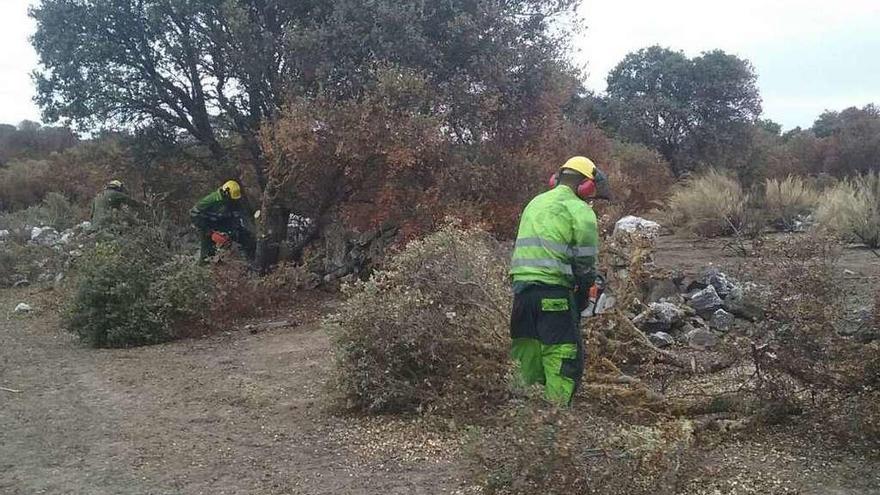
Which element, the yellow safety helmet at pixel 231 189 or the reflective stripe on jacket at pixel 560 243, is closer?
the reflective stripe on jacket at pixel 560 243

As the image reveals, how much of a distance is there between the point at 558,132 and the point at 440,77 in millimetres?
1778

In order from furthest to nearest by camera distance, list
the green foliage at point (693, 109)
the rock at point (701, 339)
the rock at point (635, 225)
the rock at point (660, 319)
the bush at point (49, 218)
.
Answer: the green foliage at point (693, 109)
the bush at point (49, 218)
the rock at point (635, 225)
the rock at point (660, 319)
the rock at point (701, 339)

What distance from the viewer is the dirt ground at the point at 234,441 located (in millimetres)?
4508

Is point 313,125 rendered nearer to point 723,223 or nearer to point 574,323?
point 574,323

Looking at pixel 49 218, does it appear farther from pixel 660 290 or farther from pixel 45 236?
pixel 660 290

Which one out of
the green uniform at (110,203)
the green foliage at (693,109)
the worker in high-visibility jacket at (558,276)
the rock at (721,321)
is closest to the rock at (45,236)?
the green uniform at (110,203)

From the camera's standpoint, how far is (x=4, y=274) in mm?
13758

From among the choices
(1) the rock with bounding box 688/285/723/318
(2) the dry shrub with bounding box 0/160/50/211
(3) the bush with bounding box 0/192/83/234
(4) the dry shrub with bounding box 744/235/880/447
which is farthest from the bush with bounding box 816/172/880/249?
(2) the dry shrub with bounding box 0/160/50/211

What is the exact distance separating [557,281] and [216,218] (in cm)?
693

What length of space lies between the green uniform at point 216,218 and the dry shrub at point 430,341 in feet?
17.2

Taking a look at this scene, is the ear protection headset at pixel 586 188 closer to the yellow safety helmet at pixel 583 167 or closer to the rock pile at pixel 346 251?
the yellow safety helmet at pixel 583 167

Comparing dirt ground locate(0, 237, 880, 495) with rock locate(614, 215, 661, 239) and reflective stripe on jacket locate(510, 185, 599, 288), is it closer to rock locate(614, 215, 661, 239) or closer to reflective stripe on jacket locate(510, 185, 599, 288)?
reflective stripe on jacket locate(510, 185, 599, 288)

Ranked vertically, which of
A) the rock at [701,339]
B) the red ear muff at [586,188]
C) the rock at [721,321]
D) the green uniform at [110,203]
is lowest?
the rock at [701,339]

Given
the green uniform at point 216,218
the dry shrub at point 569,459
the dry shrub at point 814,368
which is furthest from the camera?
the green uniform at point 216,218
